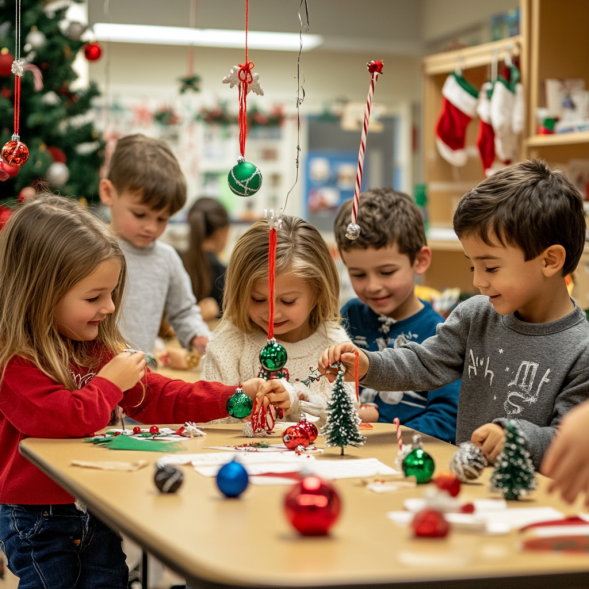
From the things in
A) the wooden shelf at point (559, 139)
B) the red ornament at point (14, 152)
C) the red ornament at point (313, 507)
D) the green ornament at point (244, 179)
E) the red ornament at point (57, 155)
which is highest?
the wooden shelf at point (559, 139)

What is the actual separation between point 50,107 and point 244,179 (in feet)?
8.26

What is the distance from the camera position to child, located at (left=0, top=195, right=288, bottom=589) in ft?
5.12

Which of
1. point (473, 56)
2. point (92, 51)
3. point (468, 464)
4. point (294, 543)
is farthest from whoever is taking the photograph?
point (473, 56)

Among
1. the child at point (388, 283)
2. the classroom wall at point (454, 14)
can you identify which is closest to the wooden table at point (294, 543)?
the child at point (388, 283)

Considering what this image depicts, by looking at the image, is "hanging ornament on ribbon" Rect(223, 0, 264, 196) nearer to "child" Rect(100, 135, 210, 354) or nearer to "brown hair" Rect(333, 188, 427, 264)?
"brown hair" Rect(333, 188, 427, 264)

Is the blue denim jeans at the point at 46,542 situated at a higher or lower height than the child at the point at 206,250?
lower

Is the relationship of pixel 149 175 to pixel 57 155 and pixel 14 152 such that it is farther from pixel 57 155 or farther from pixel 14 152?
pixel 57 155

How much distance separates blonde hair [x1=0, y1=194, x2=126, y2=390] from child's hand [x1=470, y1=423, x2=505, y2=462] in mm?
791

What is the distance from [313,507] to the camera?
958 mm

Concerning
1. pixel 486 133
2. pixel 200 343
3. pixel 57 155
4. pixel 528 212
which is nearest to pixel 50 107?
pixel 57 155

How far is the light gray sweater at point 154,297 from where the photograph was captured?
292 cm

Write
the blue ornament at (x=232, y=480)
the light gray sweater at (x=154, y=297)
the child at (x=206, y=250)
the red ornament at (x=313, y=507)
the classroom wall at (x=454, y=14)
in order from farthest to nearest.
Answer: the classroom wall at (x=454, y=14), the child at (x=206, y=250), the light gray sweater at (x=154, y=297), the blue ornament at (x=232, y=480), the red ornament at (x=313, y=507)

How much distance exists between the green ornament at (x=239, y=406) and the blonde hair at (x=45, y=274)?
1.01 feet

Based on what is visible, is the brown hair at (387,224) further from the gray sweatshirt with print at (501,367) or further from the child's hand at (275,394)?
the child's hand at (275,394)
